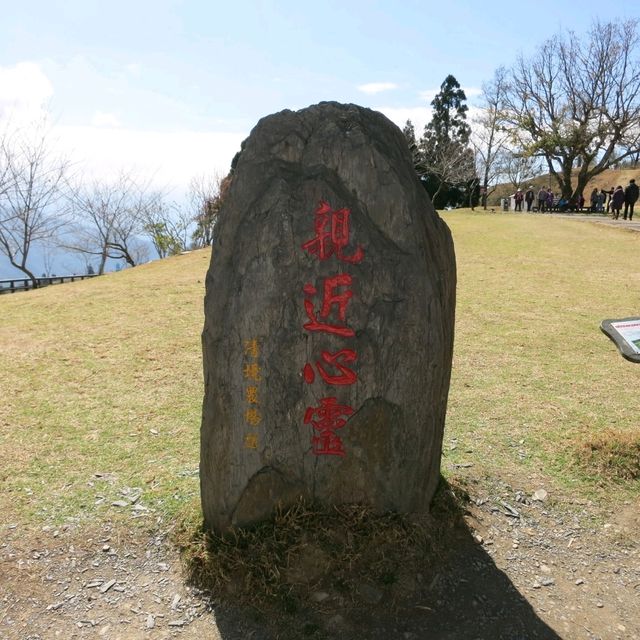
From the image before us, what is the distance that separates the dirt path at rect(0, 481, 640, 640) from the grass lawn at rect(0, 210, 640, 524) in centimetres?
45

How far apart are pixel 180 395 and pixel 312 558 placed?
3.66m

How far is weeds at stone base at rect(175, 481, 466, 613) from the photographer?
3.41 metres

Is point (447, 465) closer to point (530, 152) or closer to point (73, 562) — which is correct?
point (73, 562)

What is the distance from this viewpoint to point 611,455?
5098mm

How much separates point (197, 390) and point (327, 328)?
12.9ft

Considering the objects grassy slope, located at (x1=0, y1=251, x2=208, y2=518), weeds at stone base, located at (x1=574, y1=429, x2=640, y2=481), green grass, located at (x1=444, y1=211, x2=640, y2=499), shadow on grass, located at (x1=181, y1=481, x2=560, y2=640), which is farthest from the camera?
green grass, located at (x1=444, y1=211, x2=640, y2=499)

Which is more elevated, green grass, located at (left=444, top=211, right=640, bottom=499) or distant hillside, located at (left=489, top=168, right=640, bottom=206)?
distant hillside, located at (left=489, top=168, right=640, bottom=206)

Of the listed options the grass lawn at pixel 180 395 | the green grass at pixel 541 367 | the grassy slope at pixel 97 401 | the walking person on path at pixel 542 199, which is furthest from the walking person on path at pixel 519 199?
the grassy slope at pixel 97 401

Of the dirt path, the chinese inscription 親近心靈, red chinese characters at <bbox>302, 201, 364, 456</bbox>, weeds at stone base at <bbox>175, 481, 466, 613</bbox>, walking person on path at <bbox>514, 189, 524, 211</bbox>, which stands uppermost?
walking person on path at <bbox>514, 189, 524, 211</bbox>

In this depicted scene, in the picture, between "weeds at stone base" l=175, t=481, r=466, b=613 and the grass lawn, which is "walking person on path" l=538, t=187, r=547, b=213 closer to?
the grass lawn

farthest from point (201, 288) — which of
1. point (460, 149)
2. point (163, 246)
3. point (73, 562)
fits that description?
point (460, 149)

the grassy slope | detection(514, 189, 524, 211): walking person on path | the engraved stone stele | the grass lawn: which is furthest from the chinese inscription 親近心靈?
detection(514, 189, 524, 211): walking person on path

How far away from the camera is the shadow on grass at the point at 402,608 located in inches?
128

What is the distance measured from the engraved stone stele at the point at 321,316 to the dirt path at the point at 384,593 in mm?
630
